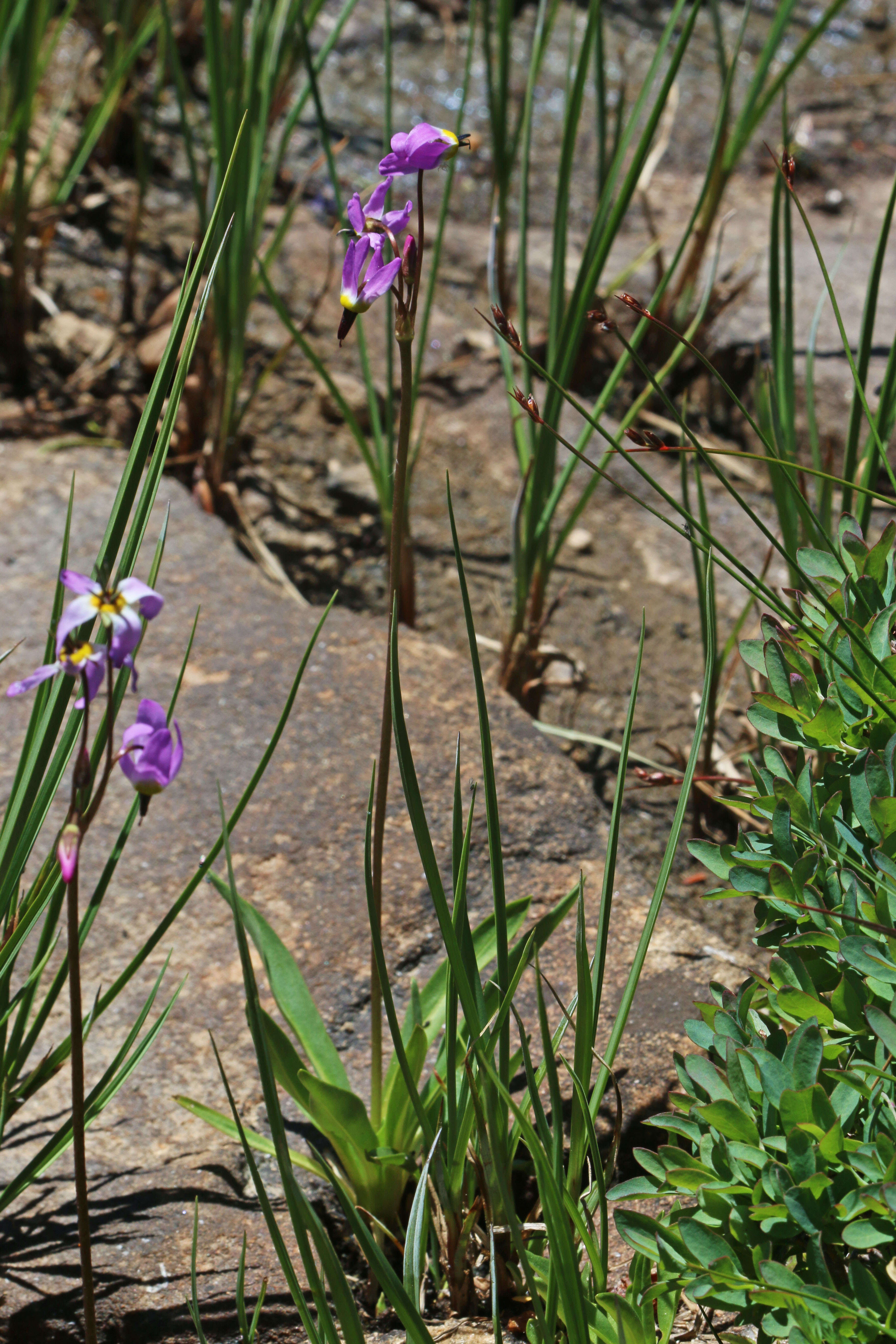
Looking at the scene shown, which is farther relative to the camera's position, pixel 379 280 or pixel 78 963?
pixel 379 280

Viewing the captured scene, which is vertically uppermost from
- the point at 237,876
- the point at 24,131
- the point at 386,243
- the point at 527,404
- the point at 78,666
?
the point at 24,131

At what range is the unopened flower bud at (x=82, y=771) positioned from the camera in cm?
56

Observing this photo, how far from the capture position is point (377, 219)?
771 mm

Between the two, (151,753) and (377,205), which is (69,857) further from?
(377,205)

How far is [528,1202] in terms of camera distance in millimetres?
977

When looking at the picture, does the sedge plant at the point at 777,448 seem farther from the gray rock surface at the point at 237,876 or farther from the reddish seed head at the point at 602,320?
the gray rock surface at the point at 237,876

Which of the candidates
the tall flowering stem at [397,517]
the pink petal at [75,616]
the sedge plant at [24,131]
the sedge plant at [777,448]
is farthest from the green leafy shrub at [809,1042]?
the sedge plant at [24,131]

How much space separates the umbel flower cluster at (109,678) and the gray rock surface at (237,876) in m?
0.50

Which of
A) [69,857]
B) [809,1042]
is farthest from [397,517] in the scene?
[809,1042]

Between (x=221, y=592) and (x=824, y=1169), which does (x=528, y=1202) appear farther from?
(x=221, y=592)

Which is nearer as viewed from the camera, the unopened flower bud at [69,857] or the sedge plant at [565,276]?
the unopened flower bud at [69,857]

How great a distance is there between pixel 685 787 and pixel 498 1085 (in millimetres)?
264

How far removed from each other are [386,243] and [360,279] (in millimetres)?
42

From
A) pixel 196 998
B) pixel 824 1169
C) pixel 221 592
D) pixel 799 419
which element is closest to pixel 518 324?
pixel 799 419
